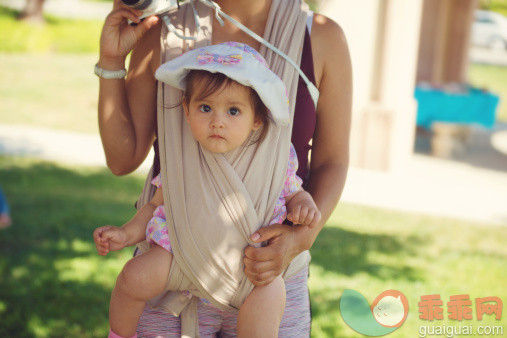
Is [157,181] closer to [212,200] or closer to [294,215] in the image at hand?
[212,200]

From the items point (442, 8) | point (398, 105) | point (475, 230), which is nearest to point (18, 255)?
point (475, 230)

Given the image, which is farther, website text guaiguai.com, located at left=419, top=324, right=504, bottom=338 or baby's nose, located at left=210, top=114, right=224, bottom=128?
website text guaiguai.com, located at left=419, top=324, right=504, bottom=338

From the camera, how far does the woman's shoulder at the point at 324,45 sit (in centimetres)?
208

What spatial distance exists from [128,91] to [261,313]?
35.3 inches

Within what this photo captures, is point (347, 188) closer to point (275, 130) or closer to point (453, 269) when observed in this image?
point (453, 269)

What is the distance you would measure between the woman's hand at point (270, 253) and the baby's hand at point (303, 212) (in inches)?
2.3

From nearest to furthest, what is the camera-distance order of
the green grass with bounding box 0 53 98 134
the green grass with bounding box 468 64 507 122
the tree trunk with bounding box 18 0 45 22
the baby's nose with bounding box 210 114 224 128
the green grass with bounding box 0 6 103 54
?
the baby's nose with bounding box 210 114 224 128 → the green grass with bounding box 0 53 98 134 → the green grass with bounding box 468 64 507 122 → the green grass with bounding box 0 6 103 54 → the tree trunk with bounding box 18 0 45 22

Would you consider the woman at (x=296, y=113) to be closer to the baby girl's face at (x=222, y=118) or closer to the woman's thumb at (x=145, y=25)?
the woman's thumb at (x=145, y=25)

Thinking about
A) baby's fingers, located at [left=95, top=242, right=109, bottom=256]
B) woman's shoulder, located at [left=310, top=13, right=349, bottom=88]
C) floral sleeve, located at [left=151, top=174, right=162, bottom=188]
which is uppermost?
woman's shoulder, located at [left=310, top=13, right=349, bottom=88]

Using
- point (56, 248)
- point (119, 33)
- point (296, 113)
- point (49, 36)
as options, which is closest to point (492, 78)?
point (49, 36)

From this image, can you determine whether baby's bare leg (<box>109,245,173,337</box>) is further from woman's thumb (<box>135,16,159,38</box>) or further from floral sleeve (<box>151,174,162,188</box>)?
woman's thumb (<box>135,16,159,38</box>)

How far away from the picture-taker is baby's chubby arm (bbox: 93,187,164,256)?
6.45 feet

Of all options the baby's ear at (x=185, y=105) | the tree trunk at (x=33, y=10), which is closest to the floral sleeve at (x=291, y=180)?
the baby's ear at (x=185, y=105)

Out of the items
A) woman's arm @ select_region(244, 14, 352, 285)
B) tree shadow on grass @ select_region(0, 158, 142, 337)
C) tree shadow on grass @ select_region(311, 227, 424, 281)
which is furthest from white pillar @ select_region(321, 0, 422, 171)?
woman's arm @ select_region(244, 14, 352, 285)
